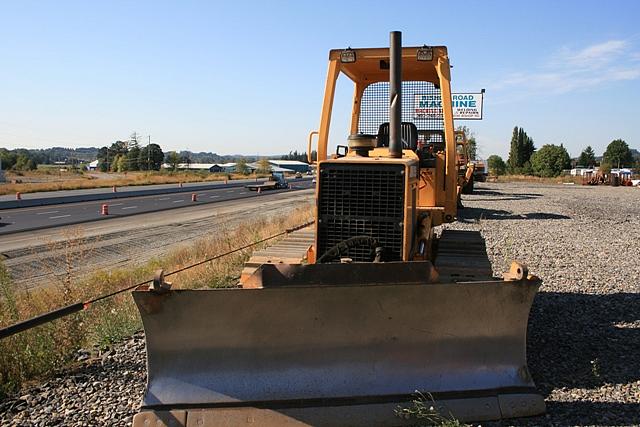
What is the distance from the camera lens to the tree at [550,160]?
108 meters

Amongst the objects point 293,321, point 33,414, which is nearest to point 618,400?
point 293,321

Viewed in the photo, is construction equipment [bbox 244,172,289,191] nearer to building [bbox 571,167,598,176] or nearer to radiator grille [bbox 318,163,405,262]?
building [bbox 571,167,598,176]

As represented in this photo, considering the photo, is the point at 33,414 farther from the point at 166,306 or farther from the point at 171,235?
the point at 171,235

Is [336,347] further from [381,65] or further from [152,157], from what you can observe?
[152,157]

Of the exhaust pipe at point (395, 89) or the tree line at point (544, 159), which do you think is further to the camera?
the tree line at point (544, 159)

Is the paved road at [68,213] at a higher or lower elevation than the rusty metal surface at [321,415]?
lower

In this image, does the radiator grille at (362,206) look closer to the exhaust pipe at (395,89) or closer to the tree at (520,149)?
the exhaust pipe at (395,89)

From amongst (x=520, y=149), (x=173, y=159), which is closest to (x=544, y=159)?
(x=520, y=149)

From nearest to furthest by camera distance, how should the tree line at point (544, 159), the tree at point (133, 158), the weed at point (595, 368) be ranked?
the weed at point (595, 368) → the tree line at point (544, 159) → the tree at point (133, 158)

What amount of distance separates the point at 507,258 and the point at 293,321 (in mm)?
8369

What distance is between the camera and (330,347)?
466 centimetres

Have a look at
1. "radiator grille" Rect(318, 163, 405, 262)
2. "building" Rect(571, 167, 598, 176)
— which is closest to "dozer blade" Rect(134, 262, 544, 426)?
"radiator grille" Rect(318, 163, 405, 262)

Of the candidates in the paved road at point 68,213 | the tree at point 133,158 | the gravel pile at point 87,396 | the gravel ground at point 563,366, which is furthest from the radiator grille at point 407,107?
the tree at point 133,158

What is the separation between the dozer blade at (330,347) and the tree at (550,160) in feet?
350
